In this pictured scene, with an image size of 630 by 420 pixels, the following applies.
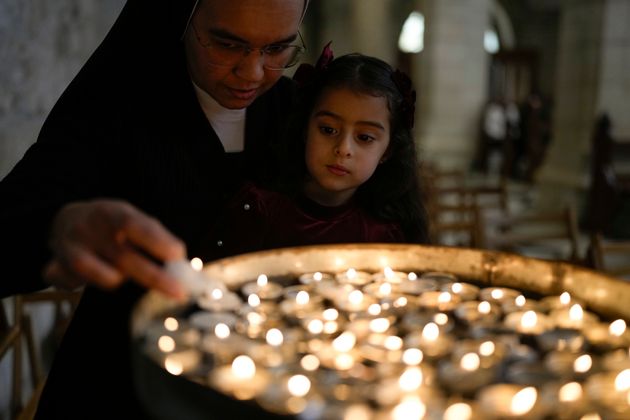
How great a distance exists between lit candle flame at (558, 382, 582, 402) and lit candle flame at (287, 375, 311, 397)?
315mm

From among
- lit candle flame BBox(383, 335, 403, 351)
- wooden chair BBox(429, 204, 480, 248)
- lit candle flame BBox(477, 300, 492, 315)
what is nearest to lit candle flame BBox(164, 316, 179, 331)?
lit candle flame BBox(383, 335, 403, 351)

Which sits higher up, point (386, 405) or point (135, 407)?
point (386, 405)

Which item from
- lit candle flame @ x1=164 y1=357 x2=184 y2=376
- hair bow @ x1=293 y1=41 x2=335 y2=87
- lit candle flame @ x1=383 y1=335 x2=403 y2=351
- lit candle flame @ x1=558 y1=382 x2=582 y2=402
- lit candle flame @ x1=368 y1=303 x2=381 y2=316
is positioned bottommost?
lit candle flame @ x1=558 y1=382 x2=582 y2=402

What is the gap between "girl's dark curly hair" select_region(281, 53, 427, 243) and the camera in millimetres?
2039

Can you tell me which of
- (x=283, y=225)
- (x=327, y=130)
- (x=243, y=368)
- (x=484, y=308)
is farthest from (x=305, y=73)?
(x=243, y=368)

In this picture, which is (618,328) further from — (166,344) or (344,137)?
(344,137)

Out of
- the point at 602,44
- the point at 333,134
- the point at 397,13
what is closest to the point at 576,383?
the point at 333,134

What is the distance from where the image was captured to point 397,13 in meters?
19.3

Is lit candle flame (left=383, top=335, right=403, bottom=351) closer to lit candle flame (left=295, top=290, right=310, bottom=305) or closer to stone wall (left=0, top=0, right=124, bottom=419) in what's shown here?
lit candle flame (left=295, top=290, right=310, bottom=305)

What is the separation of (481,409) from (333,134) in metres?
1.34

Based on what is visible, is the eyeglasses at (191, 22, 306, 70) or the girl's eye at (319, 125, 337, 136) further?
the girl's eye at (319, 125, 337, 136)

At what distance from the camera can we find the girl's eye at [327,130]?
1.99 meters

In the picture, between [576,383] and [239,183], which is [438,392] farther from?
[239,183]

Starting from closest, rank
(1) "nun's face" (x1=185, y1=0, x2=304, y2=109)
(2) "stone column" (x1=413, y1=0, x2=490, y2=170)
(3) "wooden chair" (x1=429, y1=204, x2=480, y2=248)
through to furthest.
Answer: (1) "nun's face" (x1=185, y1=0, x2=304, y2=109) → (3) "wooden chair" (x1=429, y1=204, x2=480, y2=248) → (2) "stone column" (x1=413, y1=0, x2=490, y2=170)
